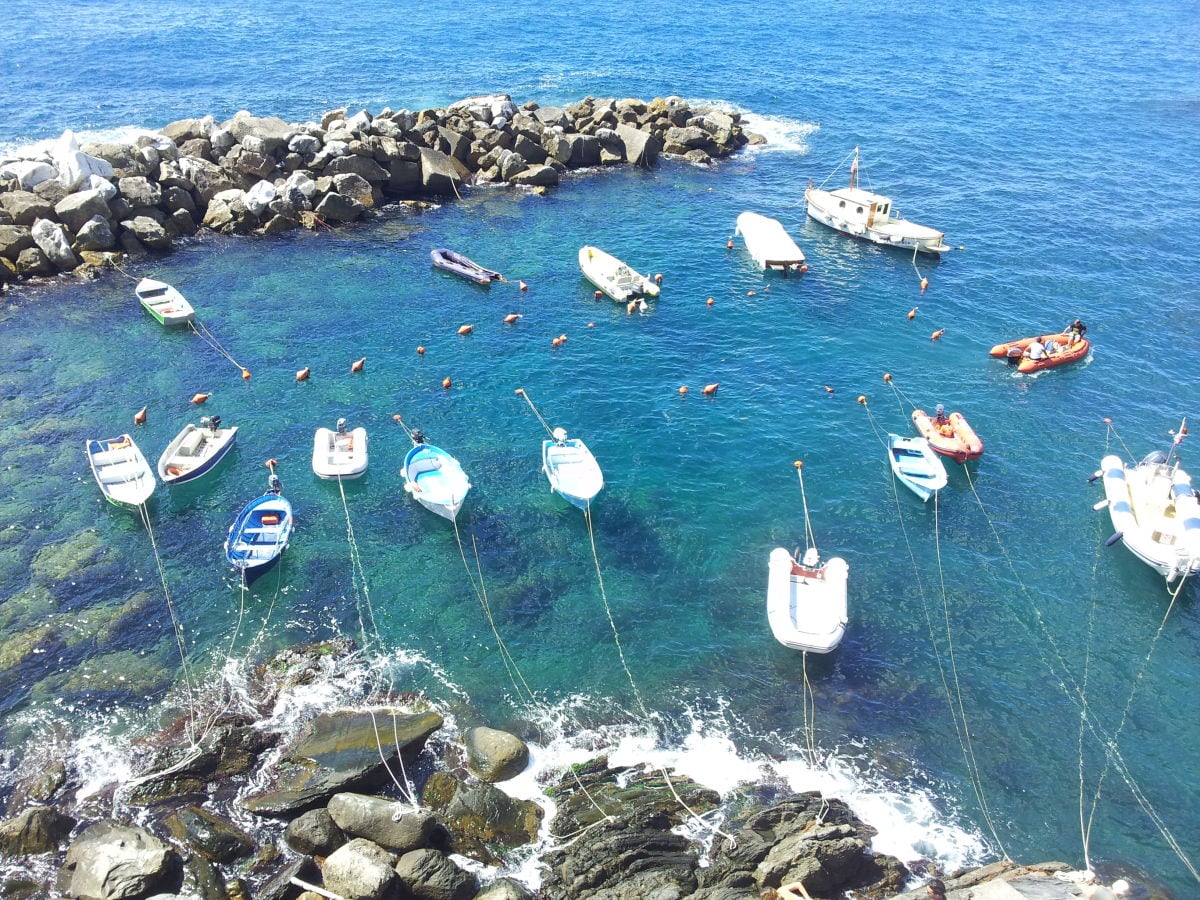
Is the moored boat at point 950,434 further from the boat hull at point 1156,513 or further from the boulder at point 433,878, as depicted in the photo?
the boulder at point 433,878

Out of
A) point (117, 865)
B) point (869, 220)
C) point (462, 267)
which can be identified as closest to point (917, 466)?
point (869, 220)

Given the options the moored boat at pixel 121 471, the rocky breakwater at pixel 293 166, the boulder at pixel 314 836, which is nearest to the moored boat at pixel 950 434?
the boulder at pixel 314 836

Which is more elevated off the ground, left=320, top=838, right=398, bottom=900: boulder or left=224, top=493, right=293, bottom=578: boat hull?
left=224, top=493, right=293, bottom=578: boat hull

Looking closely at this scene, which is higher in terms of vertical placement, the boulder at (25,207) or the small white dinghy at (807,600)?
the boulder at (25,207)

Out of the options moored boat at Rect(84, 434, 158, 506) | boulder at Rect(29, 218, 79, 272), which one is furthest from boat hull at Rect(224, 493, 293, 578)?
boulder at Rect(29, 218, 79, 272)

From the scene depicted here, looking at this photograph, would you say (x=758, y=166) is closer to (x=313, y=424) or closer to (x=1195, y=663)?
(x=313, y=424)

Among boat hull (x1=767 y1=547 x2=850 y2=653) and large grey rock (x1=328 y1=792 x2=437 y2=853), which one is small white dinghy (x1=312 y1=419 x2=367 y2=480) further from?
boat hull (x1=767 y1=547 x2=850 y2=653)

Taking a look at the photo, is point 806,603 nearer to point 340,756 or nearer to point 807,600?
point 807,600
